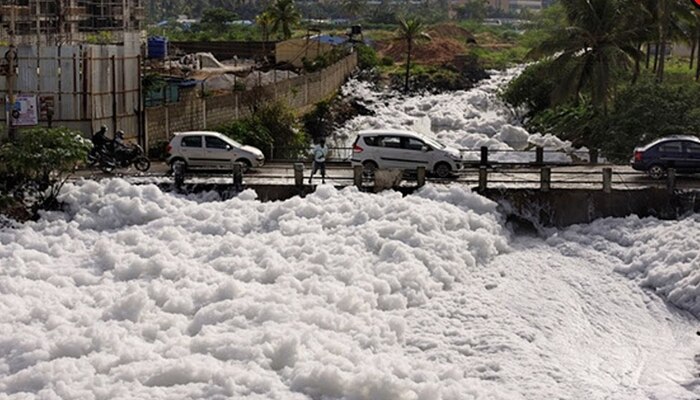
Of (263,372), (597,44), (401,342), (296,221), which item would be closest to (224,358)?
(263,372)

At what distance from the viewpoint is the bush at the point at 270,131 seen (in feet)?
122

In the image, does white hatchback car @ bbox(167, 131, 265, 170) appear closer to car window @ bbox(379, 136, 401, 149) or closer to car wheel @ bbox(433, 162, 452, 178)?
car window @ bbox(379, 136, 401, 149)

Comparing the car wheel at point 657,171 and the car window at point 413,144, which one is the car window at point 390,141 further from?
the car wheel at point 657,171

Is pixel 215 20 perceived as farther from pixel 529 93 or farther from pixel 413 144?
pixel 413 144

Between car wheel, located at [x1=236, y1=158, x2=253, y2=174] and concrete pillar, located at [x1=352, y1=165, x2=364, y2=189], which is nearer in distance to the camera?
concrete pillar, located at [x1=352, y1=165, x2=364, y2=189]

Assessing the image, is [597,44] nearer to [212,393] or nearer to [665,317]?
[665,317]

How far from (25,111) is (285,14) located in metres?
53.0

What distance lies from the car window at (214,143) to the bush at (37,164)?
493 cm

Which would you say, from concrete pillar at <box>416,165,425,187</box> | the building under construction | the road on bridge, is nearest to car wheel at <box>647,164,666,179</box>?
the road on bridge

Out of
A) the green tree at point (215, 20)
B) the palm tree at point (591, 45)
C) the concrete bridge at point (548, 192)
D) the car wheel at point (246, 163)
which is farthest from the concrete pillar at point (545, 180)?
the green tree at point (215, 20)

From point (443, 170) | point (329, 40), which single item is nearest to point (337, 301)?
point (443, 170)

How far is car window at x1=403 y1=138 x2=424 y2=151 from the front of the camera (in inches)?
1138

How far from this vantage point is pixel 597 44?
42562 mm

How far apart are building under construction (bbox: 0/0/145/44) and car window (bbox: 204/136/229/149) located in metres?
5.42
